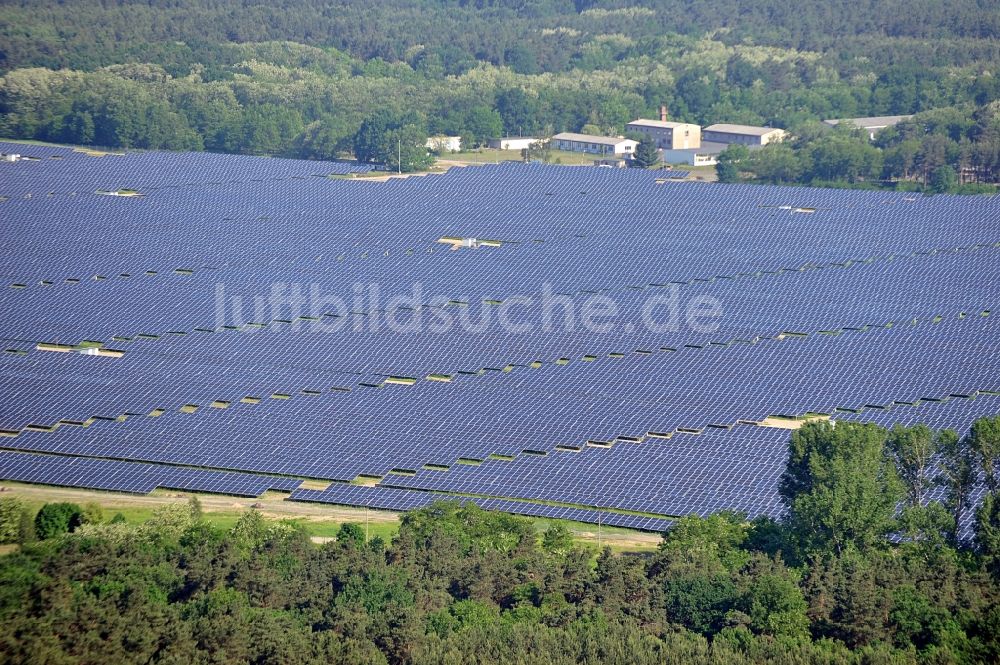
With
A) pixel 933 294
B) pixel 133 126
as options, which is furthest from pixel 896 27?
pixel 933 294

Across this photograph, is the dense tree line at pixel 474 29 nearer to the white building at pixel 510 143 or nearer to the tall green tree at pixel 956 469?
the white building at pixel 510 143

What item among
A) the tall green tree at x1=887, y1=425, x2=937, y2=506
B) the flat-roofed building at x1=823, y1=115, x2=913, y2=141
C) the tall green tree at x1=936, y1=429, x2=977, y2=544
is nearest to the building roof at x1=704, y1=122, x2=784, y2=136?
the flat-roofed building at x1=823, y1=115, x2=913, y2=141

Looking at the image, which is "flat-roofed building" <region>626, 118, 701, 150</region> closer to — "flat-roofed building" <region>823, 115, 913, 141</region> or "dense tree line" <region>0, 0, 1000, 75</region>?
"flat-roofed building" <region>823, 115, 913, 141</region>

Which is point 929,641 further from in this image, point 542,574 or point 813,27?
point 813,27

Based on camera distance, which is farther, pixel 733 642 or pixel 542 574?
pixel 542 574

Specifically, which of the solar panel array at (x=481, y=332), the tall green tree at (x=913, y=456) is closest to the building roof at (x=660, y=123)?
the solar panel array at (x=481, y=332)

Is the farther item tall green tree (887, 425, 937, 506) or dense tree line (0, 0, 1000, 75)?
dense tree line (0, 0, 1000, 75)
